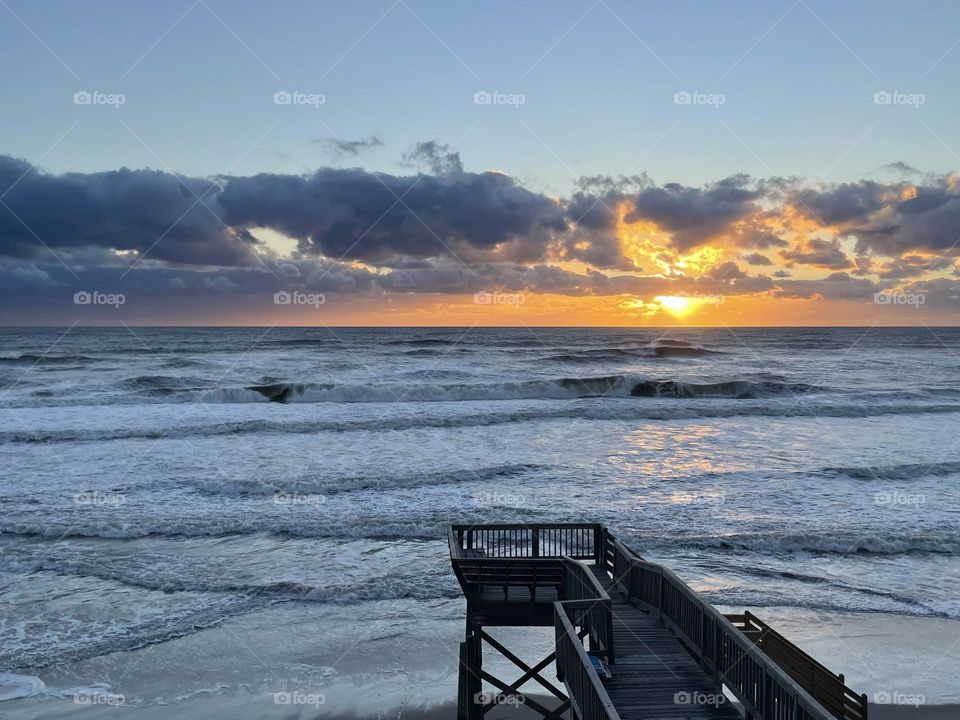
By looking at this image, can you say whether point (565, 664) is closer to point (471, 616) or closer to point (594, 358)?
point (471, 616)

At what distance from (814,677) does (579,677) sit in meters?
4.86

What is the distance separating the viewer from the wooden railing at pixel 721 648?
8.06 meters

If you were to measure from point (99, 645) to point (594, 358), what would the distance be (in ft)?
294

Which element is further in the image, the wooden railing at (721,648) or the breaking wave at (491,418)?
the breaking wave at (491,418)

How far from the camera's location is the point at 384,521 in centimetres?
2545

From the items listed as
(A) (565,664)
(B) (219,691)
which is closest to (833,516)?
(A) (565,664)

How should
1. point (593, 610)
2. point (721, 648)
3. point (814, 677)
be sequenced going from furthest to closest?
point (814, 677) < point (593, 610) < point (721, 648)

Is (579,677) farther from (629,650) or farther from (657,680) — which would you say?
(629,650)

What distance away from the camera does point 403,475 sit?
32406mm

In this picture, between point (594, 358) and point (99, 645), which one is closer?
point (99, 645)

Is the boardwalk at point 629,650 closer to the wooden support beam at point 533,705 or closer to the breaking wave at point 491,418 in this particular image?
the wooden support beam at point 533,705

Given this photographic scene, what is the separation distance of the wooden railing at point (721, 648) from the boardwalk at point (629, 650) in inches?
0.7

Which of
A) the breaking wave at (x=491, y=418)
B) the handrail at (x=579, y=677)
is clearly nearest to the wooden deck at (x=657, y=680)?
the handrail at (x=579, y=677)

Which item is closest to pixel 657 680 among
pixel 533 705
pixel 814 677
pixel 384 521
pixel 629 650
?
pixel 629 650
